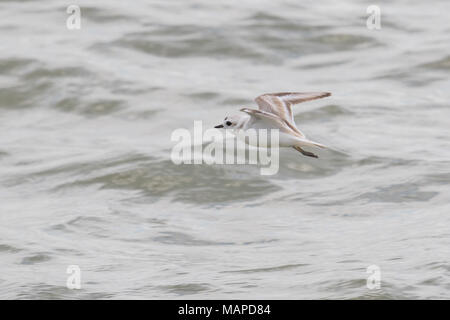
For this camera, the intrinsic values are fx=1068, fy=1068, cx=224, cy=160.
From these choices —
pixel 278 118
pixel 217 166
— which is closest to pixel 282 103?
pixel 278 118

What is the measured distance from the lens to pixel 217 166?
14648mm

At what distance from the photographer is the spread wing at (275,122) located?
859cm

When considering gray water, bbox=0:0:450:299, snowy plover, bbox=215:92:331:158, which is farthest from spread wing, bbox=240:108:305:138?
gray water, bbox=0:0:450:299

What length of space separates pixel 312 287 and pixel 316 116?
Result: 7.28 metres

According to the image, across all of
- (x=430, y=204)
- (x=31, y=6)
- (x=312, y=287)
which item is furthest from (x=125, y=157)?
(x=31, y=6)

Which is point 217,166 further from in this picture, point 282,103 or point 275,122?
point 275,122

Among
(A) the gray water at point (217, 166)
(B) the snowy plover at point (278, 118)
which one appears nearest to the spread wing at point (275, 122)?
(B) the snowy plover at point (278, 118)

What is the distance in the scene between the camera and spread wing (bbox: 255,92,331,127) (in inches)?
348

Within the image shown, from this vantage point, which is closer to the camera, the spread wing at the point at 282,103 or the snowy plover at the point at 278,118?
the snowy plover at the point at 278,118

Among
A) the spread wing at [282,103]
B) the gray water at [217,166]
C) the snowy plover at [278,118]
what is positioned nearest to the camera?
the snowy plover at [278,118]

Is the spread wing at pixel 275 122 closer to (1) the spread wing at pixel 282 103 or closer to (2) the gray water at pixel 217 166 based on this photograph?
(1) the spread wing at pixel 282 103

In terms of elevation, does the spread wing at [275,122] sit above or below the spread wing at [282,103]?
below
